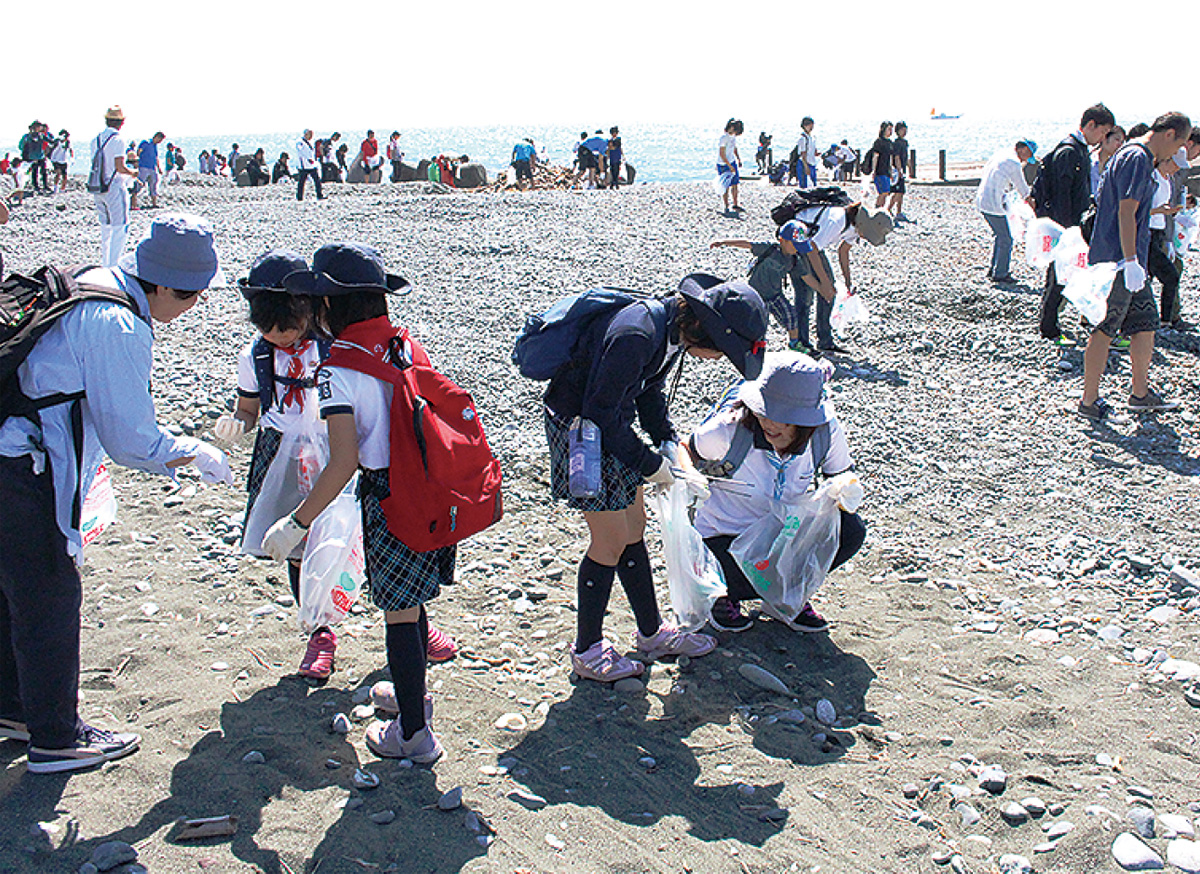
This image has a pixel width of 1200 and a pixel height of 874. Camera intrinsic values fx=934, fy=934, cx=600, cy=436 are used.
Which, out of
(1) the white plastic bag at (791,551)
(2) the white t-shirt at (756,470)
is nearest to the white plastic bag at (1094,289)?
(2) the white t-shirt at (756,470)

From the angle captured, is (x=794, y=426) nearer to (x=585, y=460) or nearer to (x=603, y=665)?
(x=585, y=460)

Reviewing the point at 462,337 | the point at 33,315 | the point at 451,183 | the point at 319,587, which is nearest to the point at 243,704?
the point at 319,587

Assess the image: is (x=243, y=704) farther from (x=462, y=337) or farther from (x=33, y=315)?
(x=462, y=337)

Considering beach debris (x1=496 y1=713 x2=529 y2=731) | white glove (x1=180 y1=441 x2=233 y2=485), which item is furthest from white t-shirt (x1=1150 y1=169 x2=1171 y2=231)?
white glove (x1=180 y1=441 x2=233 y2=485)

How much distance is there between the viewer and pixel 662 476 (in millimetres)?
3318

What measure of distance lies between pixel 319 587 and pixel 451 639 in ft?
2.47

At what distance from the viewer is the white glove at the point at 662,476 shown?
330 cm

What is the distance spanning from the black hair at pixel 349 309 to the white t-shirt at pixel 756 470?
157 centimetres

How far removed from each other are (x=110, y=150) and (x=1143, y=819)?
34.6ft

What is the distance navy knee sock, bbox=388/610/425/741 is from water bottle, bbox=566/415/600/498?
698 mm

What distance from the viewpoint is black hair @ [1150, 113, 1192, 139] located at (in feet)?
20.5

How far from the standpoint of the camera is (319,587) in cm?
338

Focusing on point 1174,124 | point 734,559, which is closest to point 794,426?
point 734,559

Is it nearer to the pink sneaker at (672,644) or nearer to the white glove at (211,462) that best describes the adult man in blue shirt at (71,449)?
the white glove at (211,462)
